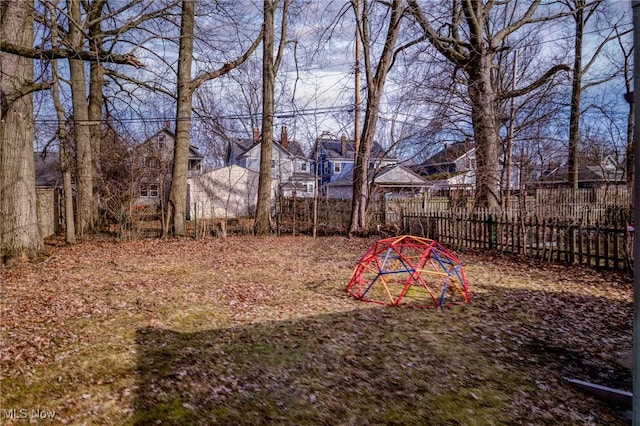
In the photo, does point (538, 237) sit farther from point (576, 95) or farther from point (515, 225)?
point (576, 95)

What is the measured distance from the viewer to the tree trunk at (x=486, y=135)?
51.4 feet

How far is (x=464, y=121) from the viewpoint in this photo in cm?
1803

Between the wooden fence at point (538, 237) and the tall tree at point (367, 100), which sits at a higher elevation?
the tall tree at point (367, 100)

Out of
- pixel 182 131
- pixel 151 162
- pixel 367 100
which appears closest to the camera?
pixel 182 131

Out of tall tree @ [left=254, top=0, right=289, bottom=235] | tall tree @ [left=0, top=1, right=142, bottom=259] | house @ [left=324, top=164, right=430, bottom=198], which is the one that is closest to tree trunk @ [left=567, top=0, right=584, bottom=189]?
house @ [left=324, top=164, right=430, bottom=198]

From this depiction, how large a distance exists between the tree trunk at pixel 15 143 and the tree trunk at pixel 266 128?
31.3ft

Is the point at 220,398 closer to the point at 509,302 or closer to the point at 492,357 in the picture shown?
the point at 492,357

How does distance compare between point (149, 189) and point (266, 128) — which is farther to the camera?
point (149, 189)

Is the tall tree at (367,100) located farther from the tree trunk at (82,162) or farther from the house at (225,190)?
the house at (225,190)

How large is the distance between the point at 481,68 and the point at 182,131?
11.2m

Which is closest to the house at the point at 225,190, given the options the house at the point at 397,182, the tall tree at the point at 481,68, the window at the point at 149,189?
the window at the point at 149,189

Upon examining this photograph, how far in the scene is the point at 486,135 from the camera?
51.8 ft

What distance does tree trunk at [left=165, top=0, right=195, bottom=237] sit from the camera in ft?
54.8

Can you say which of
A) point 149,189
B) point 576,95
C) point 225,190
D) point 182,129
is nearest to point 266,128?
point 182,129
